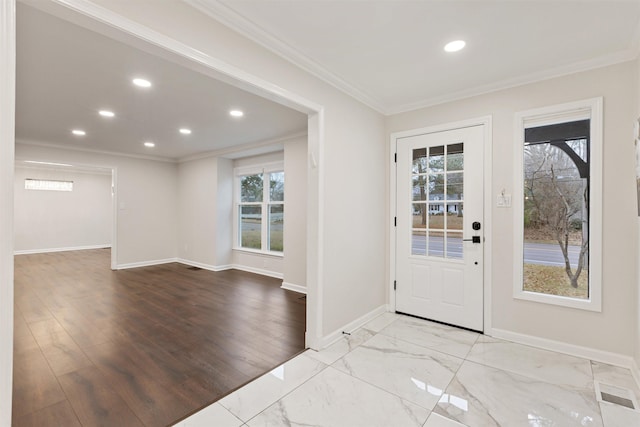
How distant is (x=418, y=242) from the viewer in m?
3.45

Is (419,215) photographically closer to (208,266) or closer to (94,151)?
(208,266)

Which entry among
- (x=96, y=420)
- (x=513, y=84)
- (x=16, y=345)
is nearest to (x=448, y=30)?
(x=513, y=84)

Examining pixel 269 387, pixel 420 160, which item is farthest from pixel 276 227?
pixel 269 387

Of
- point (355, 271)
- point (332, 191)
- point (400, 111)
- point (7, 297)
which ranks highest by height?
point (400, 111)

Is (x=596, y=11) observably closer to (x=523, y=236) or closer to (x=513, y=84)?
(x=513, y=84)

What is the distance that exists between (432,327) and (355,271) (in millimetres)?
1045

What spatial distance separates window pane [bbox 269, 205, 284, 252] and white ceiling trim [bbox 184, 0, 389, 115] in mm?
3198

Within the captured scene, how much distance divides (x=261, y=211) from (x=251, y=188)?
634mm

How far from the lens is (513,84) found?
2844mm

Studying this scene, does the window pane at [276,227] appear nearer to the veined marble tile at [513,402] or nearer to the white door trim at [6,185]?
the veined marble tile at [513,402]

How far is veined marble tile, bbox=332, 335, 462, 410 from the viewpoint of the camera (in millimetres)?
2049

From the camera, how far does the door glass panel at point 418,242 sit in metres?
3.40

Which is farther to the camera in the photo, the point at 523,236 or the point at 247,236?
the point at 247,236

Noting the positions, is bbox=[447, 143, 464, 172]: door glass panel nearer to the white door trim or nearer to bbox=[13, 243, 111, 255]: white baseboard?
the white door trim
